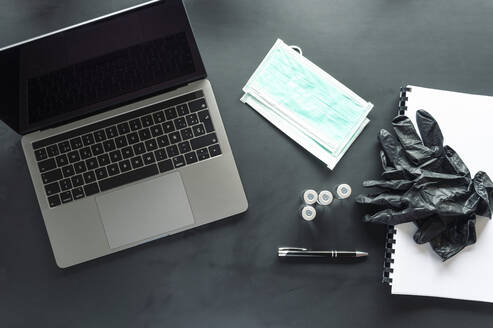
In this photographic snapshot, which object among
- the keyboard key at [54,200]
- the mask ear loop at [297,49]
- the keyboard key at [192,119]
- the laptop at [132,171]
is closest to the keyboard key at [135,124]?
the laptop at [132,171]

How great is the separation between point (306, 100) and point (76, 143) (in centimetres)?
50

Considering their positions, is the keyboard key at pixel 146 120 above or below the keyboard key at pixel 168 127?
above

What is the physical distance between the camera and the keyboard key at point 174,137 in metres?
0.88

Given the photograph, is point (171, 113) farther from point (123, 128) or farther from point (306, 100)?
point (306, 100)

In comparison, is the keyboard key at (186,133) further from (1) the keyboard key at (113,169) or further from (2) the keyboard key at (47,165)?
(2) the keyboard key at (47,165)

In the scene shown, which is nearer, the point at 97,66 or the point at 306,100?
the point at 97,66

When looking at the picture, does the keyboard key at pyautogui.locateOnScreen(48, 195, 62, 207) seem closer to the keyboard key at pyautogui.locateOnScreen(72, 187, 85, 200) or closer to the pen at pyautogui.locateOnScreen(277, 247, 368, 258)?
the keyboard key at pyautogui.locateOnScreen(72, 187, 85, 200)

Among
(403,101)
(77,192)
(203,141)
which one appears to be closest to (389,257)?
(403,101)

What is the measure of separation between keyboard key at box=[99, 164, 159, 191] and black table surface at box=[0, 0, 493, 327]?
0.49 ft

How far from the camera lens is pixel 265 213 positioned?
91 cm

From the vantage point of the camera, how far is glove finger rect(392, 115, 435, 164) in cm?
87

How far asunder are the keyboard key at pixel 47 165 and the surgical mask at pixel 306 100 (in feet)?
1.41

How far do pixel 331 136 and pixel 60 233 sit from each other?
2.02 feet

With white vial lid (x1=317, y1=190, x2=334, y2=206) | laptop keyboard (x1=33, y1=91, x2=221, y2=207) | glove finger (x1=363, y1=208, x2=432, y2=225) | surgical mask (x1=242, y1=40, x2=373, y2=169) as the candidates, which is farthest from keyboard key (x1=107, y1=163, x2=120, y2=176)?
glove finger (x1=363, y1=208, x2=432, y2=225)
